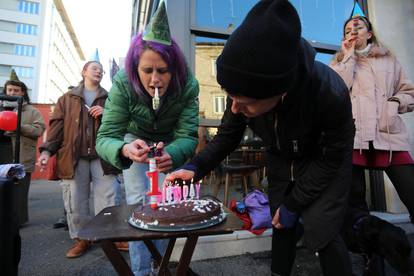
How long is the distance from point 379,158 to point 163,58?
1.73 meters

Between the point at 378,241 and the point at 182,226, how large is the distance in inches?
52.1

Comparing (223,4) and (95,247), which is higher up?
(223,4)

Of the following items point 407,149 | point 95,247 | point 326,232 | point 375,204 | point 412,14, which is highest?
point 412,14

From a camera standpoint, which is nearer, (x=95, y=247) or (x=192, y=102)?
(x=192, y=102)

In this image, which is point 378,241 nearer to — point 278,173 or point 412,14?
point 278,173

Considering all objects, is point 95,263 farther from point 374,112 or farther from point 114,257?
point 374,112

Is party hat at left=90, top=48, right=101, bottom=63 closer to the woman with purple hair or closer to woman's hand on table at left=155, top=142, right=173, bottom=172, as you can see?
the woman with purple hair

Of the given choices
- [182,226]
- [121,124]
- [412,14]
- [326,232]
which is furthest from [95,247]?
[412,14]

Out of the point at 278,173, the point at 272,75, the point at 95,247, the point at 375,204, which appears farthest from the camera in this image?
the point at 375,204

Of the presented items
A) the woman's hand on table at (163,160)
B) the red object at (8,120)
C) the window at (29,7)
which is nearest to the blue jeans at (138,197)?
the woman's hand on table at (163,160)

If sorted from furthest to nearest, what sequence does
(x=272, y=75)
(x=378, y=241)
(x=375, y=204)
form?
1. (x=375, y=204)
2. (x=378, y=241)
3. (x=272, y=75)

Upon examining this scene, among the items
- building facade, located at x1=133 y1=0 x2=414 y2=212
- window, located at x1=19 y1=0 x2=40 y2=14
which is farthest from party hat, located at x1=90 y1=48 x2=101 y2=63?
window, located at x1=19 y1=0 x2=40 y2=14

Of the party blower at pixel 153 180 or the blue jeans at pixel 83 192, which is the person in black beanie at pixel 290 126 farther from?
the blue jeans at pixel 83 192

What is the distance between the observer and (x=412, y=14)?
11.9 feet
